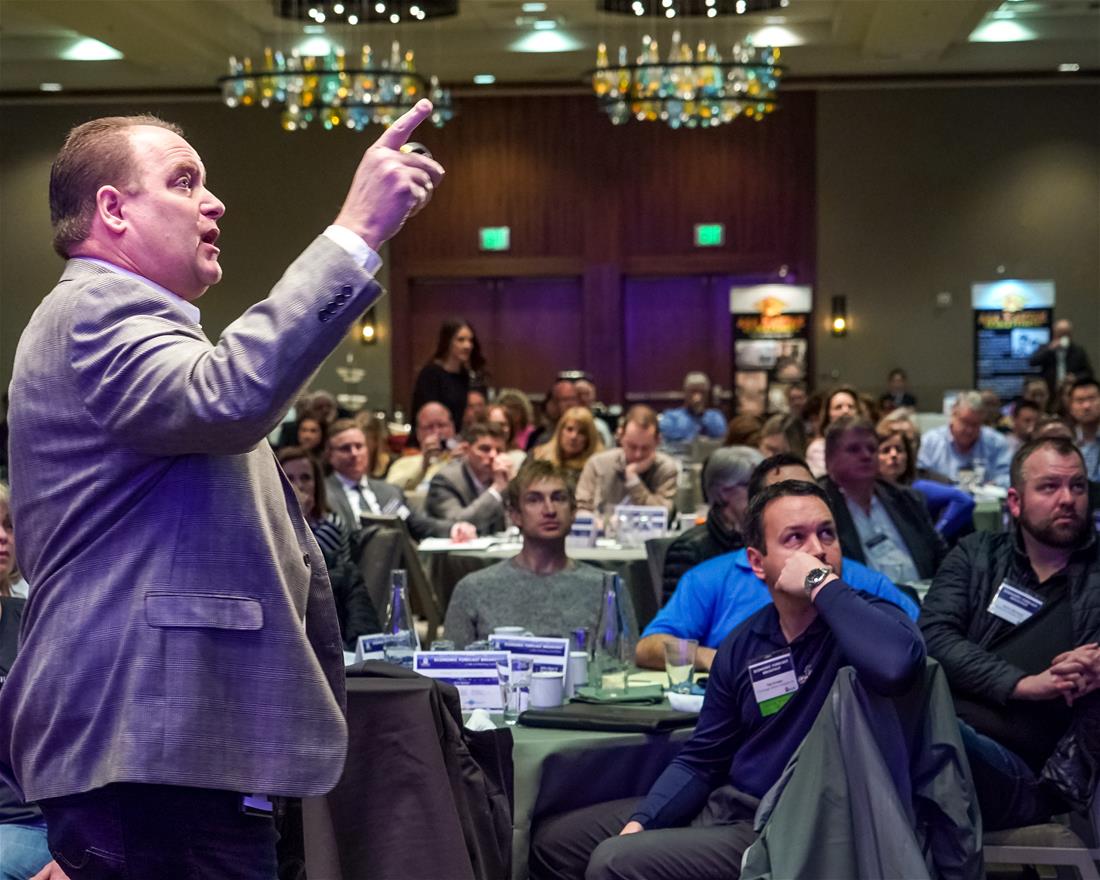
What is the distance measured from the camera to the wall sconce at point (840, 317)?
19406 millimetres

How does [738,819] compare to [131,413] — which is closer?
[131,413]

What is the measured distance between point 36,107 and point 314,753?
1945cm

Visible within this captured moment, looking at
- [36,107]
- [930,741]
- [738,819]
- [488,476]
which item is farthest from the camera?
[36,107]

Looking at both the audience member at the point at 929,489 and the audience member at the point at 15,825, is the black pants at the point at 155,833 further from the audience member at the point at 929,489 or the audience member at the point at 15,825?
the audience member at the point at 929,489

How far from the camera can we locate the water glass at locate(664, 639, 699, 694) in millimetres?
3676

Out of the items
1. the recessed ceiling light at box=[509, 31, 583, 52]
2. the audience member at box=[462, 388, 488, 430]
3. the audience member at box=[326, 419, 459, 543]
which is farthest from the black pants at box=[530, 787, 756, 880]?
the recessed ceiling light at box=[509, 31, 583, 52]

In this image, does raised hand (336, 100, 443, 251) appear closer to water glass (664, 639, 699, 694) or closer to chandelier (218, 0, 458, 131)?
water glass (664, 639, 699, 694)

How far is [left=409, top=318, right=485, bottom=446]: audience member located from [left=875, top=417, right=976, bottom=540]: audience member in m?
4.80

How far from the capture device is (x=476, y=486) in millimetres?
8078

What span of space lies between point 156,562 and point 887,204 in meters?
18.9

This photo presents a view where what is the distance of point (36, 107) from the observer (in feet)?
63.6

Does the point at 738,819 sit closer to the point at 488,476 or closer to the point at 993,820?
the point at 993,820

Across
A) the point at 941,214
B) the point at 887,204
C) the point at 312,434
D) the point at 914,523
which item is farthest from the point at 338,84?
the point at 941,214

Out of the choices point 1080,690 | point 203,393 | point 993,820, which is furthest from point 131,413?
point 1080,690
